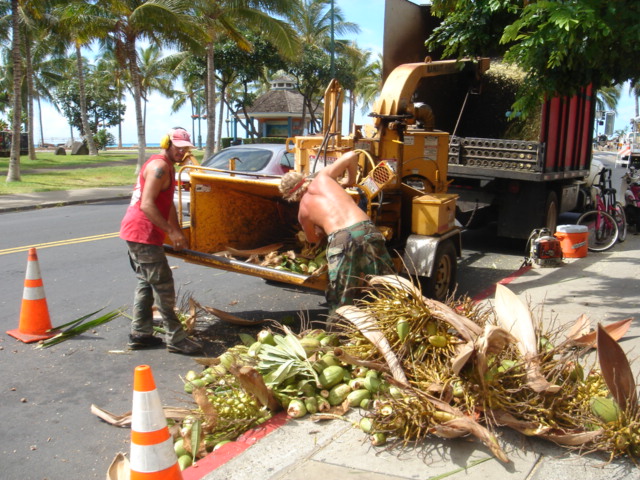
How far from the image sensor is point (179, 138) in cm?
506

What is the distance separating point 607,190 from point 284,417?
8.72m

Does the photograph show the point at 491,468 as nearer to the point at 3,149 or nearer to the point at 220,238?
the point at 220,238

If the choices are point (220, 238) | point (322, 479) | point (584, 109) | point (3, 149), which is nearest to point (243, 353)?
point (322, 479)

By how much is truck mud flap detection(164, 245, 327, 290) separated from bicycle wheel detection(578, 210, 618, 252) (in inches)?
235

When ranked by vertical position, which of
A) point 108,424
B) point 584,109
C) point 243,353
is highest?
point 584,109

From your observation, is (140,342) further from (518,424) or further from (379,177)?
(518,424)

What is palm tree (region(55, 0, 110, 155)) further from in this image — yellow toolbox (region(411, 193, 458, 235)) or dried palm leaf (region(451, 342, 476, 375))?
dried palm leaf (region(451, 342, 476, 375))

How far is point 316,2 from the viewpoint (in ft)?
131

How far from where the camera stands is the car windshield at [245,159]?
10.1 meters

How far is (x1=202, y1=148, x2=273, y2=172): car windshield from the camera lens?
10062mm

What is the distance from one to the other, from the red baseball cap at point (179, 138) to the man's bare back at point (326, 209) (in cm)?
109

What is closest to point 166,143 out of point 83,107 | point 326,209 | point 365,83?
point 326,209

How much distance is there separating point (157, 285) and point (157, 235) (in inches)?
16.8

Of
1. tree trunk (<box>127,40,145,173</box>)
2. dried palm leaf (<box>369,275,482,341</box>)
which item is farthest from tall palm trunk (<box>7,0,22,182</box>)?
dried palm leaf (<box>369,275,482,341</box>)
